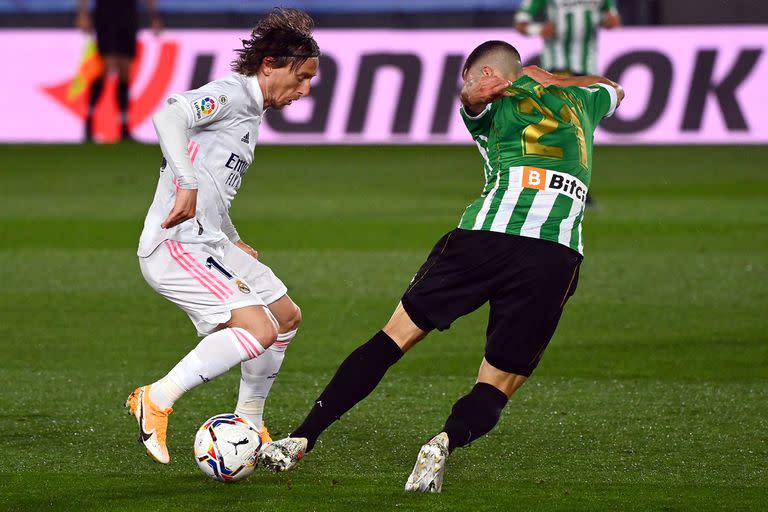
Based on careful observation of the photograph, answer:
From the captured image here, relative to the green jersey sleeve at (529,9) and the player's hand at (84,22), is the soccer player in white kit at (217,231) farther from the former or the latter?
the player's hand at (84,22)

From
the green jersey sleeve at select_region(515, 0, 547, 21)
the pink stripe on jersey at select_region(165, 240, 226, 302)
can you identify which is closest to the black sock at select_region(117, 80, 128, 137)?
the green jersey sleeve at select_region(515, 0, 547, 21)

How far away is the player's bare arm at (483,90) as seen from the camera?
4.37 m

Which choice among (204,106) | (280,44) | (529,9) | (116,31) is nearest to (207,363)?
(204,106)

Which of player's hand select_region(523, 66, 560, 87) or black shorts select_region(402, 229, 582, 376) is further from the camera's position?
player's hand select_region(523, 66, 560, 87)

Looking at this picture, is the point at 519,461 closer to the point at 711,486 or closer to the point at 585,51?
the point at 711,486

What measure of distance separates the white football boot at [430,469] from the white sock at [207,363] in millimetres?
715

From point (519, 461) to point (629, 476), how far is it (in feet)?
1.31

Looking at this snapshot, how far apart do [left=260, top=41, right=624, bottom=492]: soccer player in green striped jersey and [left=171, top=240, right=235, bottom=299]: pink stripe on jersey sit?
1.62 feet

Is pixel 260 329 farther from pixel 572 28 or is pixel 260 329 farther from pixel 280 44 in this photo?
pixel 572 28

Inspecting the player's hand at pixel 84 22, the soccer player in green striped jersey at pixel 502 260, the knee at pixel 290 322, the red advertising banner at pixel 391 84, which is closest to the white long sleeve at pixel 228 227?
the knee at pixel 290 322

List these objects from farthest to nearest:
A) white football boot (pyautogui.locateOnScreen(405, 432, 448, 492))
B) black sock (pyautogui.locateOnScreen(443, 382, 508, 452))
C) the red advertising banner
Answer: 1. the red advertising banner
2. black sock (pyautogui.locateOnScreen(443, 382, 508, 452))
3. white football boot (pyautogui.locateOnScreen(405, 432, 448, 492))

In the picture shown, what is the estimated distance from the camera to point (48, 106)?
18484mm

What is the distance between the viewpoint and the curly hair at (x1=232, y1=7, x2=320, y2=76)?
4.68 metres

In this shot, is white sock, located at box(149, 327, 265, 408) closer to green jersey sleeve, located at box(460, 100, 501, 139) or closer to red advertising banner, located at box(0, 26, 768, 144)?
green jersey sleeve, located at box(460, 100, 501, 139)
